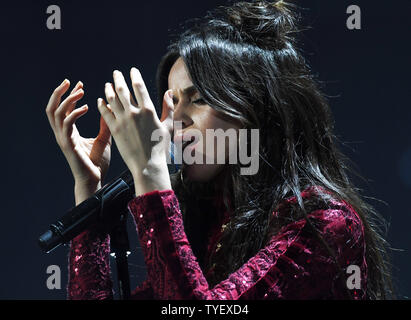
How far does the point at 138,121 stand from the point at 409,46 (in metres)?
1.27

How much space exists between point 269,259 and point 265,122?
319 millimetres

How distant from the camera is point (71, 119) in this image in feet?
3.72

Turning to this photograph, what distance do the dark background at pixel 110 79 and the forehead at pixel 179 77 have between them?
0.67 meters

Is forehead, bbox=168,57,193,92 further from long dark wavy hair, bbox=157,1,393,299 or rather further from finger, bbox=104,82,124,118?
finger, bbox=104,82,124,118

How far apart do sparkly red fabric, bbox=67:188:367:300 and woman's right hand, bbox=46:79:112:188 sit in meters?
0.32

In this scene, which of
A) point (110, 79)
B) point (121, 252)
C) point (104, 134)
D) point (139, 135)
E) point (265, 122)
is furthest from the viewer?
point (110, 79)

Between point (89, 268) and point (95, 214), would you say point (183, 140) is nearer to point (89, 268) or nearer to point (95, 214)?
point (95, 214)

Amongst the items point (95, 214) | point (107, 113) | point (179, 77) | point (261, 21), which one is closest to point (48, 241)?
point (95, 214)

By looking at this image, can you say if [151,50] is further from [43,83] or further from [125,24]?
[43,83]

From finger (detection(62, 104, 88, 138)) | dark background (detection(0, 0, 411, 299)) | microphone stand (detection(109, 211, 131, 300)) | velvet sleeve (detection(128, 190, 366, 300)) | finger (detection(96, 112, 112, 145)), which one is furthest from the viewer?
dark background (detection(0, 0, 411, 299))

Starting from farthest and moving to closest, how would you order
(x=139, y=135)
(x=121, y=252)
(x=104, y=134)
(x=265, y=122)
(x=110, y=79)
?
1. (x=110, y=79)
2. (x=104, y=134)
3. (x=265, y=122)
4. (x=121, y=252)
5. (x=139, y=135)

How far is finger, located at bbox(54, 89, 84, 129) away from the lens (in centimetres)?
113

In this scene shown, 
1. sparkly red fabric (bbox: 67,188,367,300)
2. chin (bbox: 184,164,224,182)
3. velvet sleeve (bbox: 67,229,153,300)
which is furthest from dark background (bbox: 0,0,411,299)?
sparkly red fabric (bbox: 67,188,367,300)

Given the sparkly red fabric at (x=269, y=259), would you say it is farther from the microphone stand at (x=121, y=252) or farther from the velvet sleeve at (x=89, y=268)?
the velvet sleeve at (x=89, y=268)
